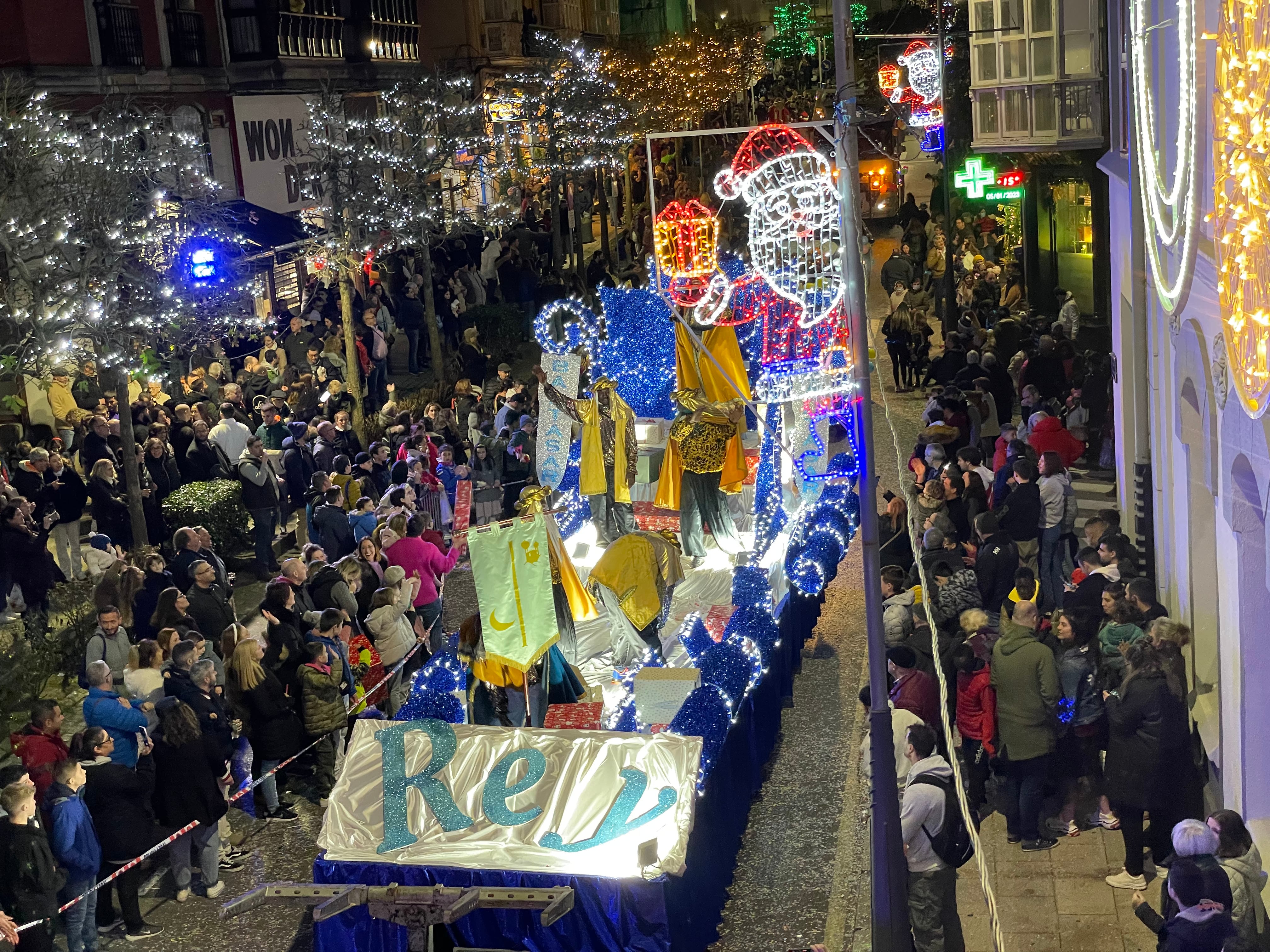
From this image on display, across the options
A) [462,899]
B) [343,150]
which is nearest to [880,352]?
[343,150]

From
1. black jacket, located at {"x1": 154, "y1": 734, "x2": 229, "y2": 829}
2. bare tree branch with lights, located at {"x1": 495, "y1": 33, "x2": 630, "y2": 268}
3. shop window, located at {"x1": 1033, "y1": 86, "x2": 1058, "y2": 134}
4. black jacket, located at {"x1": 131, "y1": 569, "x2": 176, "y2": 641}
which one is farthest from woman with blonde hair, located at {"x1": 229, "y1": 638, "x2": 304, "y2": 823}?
bare tree branch with lights, located at {"x1": 495, "y1": 33, "x2": 630, "y2": 268}

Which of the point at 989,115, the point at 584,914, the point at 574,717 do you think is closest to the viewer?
the point at 584,914

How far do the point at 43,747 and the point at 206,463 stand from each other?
28.4 ft

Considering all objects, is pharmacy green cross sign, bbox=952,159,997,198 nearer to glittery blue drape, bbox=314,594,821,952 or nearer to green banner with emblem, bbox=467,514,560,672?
green banner with emblem, bbox=467,514,560,672

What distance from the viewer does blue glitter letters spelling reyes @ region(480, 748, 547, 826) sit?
9.34m

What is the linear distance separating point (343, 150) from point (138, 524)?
9258mm

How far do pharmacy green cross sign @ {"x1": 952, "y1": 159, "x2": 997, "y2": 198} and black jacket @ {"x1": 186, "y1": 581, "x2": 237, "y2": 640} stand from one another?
755 inches

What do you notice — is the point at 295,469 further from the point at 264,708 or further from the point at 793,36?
the point at 793,36

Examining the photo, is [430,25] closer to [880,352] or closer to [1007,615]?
[880,352]

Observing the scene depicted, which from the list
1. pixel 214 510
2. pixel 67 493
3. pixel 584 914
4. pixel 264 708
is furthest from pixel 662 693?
pixel 67 493

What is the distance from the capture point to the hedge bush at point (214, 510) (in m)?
17.4

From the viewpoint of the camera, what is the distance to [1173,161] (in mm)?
11641

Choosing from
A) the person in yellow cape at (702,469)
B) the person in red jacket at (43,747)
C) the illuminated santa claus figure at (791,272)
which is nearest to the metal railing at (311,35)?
the illuminated santa claus figure at (791,272)

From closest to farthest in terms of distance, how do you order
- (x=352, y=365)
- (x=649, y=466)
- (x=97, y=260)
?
(x=97, y=260) → (x=649, y=466) → (x=352, y=365)
